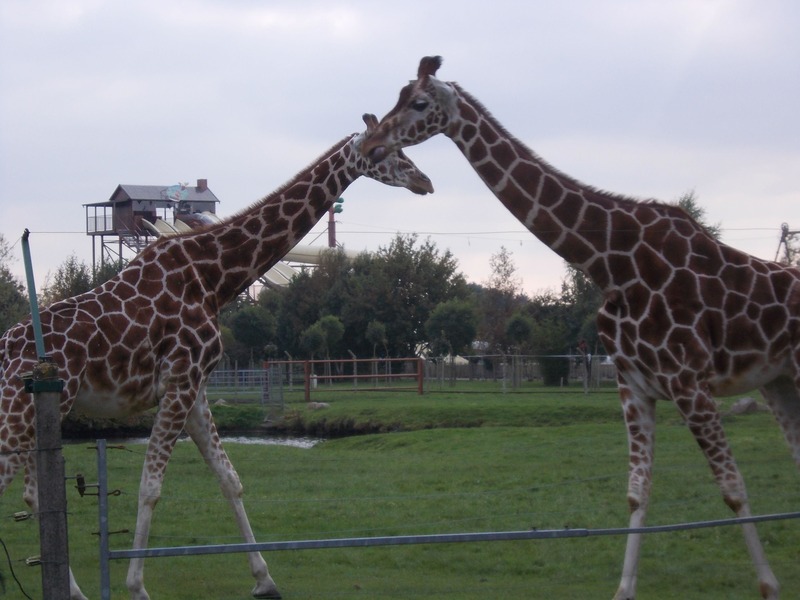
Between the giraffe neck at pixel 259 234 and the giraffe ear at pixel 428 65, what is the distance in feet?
4.63

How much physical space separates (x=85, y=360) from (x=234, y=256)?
159 cm

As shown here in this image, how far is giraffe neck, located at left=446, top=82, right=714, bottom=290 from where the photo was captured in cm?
746

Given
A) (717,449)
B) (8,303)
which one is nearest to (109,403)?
(717,449)

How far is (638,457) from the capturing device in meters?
7.32

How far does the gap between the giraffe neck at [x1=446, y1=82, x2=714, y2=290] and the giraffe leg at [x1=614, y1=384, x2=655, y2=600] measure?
92 cm

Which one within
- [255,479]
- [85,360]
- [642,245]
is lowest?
[255,479]

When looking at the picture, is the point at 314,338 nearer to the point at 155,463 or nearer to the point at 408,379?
the point at 408,379

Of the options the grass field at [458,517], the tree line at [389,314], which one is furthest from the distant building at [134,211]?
the grass field at [458,517]

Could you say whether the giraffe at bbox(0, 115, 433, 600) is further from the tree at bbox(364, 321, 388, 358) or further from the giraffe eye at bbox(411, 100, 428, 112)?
the tree at bbox(364, 321, 388, 358)

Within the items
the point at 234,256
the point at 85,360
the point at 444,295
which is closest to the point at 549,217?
the point at 234,256

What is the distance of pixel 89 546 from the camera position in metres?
9.81

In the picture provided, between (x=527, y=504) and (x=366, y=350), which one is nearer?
(x=527, y=504)

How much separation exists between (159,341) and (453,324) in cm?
3499

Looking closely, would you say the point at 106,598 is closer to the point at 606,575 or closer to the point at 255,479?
the point at 606,575
